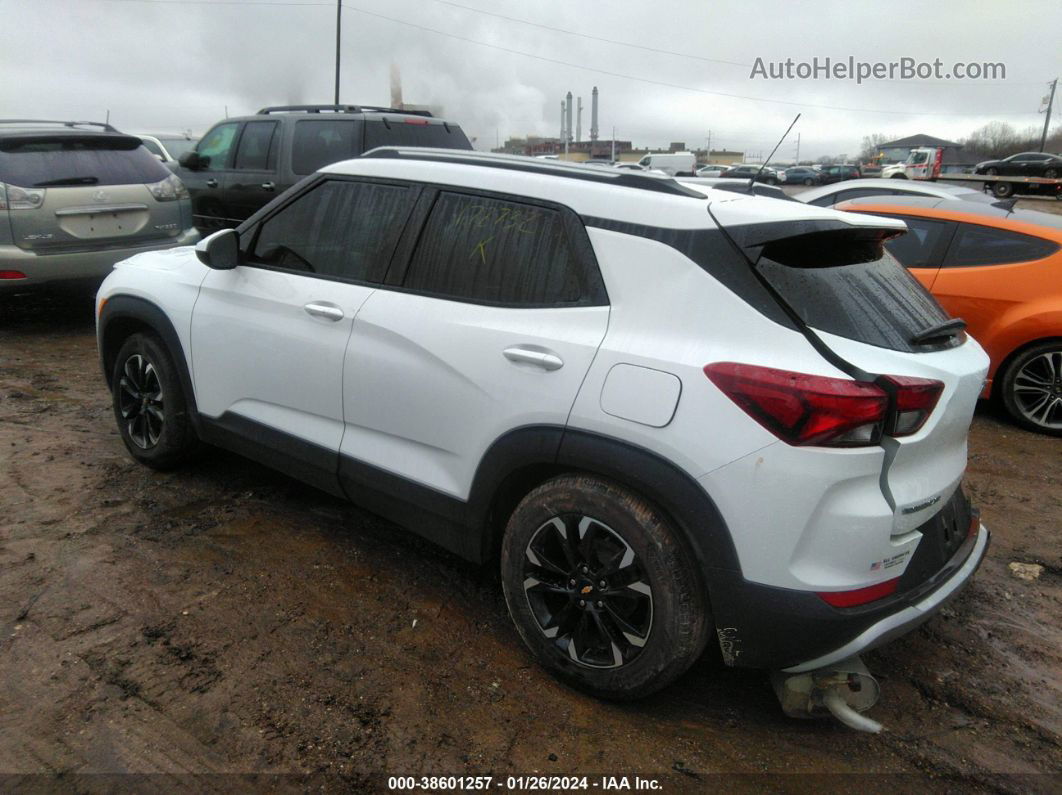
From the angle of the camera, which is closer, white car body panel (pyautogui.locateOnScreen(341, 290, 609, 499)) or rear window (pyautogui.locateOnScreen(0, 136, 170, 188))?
white car body panel (pyautogui.locateOnScreen(341, 290, 609, 499))

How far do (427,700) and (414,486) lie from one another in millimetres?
752

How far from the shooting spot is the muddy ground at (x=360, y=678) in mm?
2449

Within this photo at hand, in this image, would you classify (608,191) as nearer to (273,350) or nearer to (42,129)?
(273,350)

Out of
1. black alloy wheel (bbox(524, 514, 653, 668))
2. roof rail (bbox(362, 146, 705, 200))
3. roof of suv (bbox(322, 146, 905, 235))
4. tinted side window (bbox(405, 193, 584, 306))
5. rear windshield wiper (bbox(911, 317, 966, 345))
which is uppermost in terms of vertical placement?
roof rail (bbox(362, 146, 705, 200))

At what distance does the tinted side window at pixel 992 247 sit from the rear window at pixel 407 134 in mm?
4760

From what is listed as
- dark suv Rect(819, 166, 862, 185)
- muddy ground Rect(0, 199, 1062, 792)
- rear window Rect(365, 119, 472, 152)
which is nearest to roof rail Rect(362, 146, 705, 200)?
muddy ground Rect(0, 199, 1062, 792)

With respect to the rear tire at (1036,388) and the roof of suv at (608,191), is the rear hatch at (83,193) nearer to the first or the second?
the roof of suv at (608,191)

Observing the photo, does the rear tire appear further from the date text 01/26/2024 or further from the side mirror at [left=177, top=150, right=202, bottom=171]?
the side mirror at [left=177, top=150, right=202, bottom=171]

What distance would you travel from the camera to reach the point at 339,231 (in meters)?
3.42

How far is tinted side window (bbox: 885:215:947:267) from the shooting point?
601cm

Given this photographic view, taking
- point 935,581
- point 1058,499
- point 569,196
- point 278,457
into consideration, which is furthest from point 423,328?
point 1058,499

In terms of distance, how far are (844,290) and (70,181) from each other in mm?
6750

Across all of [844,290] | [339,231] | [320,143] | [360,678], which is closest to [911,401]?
[844,290]

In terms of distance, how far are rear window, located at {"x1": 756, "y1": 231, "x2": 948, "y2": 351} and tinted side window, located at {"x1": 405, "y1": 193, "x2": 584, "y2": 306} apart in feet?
2.12
